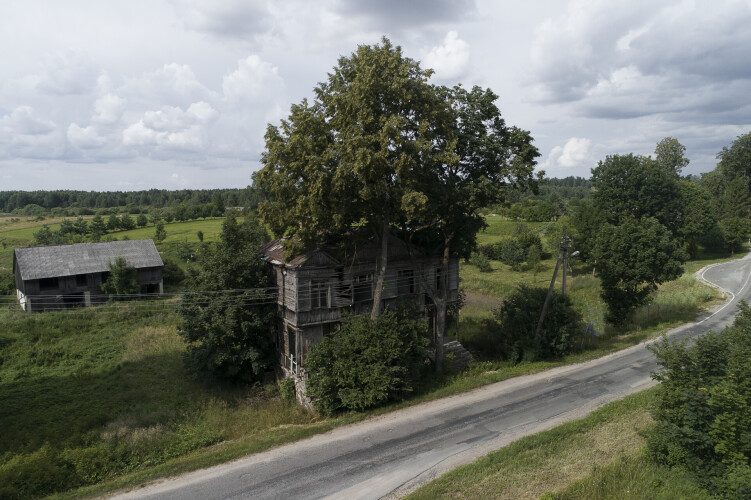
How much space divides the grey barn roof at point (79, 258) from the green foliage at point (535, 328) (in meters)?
35.3

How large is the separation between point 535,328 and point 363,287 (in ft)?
36.2

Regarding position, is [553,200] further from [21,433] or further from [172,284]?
[21,433]

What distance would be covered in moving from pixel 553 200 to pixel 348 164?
112533 mm

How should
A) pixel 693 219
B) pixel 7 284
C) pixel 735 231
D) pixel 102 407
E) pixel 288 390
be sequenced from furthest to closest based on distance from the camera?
1. pixel 735 231
2. pixel 693 219
3. pixel 7 284
4. pixel 288 390
5. pixel 102 407

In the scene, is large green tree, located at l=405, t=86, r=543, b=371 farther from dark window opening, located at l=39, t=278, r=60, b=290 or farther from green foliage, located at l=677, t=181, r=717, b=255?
green foliage, located at l=677, t=181, r=717, b=255

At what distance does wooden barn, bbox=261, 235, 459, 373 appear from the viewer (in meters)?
22.7

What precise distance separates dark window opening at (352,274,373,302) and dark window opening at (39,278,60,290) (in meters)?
32.1

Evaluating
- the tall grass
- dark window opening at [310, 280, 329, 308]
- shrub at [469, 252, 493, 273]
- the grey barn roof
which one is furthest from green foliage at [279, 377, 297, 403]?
shrub at [469, 252, 493, 273]

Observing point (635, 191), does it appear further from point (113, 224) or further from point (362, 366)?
point (113, 224)

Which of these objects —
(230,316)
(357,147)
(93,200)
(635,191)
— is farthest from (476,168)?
(93,200)

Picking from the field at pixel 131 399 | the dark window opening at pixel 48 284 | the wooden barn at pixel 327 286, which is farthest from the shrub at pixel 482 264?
the dark window opening at pixel 48 284

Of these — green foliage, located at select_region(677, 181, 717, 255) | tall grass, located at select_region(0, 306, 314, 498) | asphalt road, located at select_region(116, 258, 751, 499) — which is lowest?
tall grass, located at select_region(0, 306, 314, 498)

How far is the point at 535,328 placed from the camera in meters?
26.5

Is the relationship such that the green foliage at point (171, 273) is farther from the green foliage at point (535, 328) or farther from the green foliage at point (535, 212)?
the green foliage at point (535, 212)
